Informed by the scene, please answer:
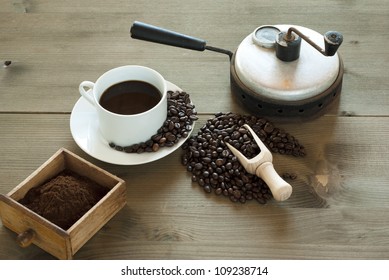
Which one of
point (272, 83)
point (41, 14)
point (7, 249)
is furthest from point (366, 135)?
point (41, 14)

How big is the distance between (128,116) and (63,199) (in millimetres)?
189

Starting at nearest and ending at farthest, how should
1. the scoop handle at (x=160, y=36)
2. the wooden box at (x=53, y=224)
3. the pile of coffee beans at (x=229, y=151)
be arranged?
1. the wooden box at (x=53, y=224)
2. the pile of coffee beans at (x=229, y=151)
3. the scoop handle at (x=160, y=36)

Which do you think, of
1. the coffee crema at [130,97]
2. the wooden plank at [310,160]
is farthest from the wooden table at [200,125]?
the coffee crema at [130,97]

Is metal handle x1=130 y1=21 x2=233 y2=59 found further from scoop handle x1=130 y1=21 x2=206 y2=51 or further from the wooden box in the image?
the wooden box

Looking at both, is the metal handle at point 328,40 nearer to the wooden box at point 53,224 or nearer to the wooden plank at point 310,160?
the wooden plank at point 310,160

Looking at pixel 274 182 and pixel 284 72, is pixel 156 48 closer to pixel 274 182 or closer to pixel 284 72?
pixel 284 72

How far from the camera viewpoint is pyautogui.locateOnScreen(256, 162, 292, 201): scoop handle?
43.0 inches

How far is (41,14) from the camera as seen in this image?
1550mm

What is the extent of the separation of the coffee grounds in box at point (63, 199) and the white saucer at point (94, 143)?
0.08 meters

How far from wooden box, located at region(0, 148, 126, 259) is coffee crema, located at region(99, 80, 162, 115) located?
0.13m

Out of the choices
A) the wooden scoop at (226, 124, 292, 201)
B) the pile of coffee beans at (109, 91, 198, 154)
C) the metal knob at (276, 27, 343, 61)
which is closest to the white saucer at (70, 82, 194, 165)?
the pile of coffee beans at (109, 91, 198, 154)

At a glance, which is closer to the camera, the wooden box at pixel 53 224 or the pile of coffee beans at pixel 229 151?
the wooden box at pixel 53 224

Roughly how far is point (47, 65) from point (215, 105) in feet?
1.28

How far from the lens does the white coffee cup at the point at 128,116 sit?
1146mm
